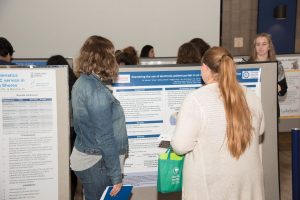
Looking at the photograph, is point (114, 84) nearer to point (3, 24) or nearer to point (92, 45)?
point (92, 45)

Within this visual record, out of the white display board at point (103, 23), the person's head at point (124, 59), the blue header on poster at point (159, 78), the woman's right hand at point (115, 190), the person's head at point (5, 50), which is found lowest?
the woman's right hand at point (115, 190)

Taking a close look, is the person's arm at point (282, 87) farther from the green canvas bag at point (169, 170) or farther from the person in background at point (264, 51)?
the green canvas bag at point (169, 170)

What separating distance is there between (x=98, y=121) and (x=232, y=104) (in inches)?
28.6

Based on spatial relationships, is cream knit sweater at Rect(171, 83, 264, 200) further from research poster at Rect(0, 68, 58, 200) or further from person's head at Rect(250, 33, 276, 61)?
person's head at Rect(250, 33, 276, 61)

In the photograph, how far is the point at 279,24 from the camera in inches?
296

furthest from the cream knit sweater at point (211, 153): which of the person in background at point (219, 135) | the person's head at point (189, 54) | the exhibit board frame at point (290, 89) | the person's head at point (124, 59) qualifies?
the exhibit board frame at point (290, 89)

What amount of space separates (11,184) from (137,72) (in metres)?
1.10

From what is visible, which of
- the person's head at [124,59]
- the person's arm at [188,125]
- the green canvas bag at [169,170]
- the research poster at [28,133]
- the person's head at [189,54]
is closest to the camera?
the person's arm at [188,125]

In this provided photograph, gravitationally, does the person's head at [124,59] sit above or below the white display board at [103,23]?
below

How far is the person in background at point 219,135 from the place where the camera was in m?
1.91

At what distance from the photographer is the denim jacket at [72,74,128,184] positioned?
2182mm

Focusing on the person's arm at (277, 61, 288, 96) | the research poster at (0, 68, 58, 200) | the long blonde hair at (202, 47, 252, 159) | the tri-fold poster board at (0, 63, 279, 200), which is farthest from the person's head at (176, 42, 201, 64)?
the long blonde hair at (202, 47, 252, 159)

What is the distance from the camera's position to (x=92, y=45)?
2.26 m

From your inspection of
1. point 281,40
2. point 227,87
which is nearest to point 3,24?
point 281,40
